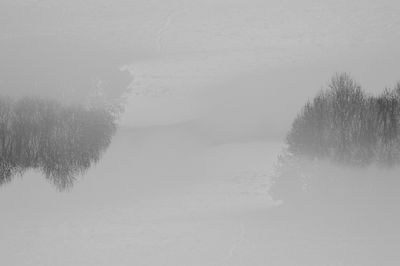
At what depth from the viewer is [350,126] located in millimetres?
6055

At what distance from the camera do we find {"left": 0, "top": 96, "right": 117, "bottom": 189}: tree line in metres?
5.74

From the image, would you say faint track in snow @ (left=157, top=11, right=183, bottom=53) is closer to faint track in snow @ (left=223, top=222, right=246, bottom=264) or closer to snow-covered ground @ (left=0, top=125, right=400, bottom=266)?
snow-covered ground @ (left=0, top=125, right=400, bottom=266)

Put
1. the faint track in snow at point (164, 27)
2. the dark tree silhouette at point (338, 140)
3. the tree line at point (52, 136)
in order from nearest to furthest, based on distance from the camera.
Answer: the dark tree silhouette at point (338, 140)
the tree line at point (52, 136)
the faint track in snow at point (164, 27)

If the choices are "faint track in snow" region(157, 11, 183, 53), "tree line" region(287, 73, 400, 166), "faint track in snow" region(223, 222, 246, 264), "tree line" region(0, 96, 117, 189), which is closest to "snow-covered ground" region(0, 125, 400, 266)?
"faint track in snow" region(223, 222, 246, 264)

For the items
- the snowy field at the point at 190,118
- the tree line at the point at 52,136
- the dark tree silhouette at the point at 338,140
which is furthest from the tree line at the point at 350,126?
the tree line at the point at 52,136

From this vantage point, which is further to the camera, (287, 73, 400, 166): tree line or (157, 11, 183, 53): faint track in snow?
(157, 11, 183, 53): faint track in snow

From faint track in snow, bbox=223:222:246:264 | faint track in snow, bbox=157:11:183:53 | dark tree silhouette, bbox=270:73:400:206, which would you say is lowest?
faint track in snow, bbox=223:222:246:264

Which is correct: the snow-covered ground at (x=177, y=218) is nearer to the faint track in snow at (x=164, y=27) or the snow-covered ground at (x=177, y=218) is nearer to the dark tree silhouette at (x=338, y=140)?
the dark tree silhouette at (x=338, y=140)

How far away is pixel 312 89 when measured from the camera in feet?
19.0

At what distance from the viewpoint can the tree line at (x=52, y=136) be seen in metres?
5.74

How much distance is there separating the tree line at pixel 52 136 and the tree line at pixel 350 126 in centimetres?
167

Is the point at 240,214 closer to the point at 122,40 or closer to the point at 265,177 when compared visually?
the point at 265,177

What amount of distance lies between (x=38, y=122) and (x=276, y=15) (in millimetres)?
2324

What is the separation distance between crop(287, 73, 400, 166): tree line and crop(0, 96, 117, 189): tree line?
1675 mm
